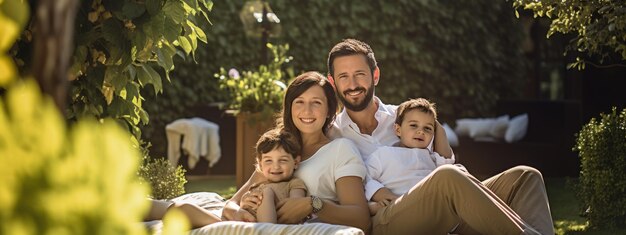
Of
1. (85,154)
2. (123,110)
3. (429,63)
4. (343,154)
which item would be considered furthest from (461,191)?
(429,63)

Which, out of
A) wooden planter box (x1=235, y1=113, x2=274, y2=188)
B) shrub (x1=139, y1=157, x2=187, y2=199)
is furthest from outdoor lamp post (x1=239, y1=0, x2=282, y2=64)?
shrub (x1=139, y1=157, x2=187, y2=199)

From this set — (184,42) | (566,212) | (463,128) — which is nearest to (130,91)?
(184,42)

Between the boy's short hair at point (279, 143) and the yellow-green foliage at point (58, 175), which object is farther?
the boy's short hair at point (279, 143)

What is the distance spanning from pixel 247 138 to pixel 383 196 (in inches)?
181

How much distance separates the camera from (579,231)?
6316 millimetres

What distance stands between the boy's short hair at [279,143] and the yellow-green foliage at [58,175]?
2742mm

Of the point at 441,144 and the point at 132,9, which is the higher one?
the point at 132,9

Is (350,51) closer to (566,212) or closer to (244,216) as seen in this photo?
(244,216)

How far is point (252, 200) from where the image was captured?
3.62 metres

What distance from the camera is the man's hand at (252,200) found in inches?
142

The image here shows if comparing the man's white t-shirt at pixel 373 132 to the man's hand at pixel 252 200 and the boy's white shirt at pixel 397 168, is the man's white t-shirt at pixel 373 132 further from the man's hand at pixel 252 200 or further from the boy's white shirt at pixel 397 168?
the man's hand at pixel 252 200

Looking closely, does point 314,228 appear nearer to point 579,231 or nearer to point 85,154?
point 85,154

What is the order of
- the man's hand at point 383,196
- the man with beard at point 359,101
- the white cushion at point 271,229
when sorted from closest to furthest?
1. the white cushion at point 271,229
2. the man's hand at point 383,196
3. the man with beard at point 359,101

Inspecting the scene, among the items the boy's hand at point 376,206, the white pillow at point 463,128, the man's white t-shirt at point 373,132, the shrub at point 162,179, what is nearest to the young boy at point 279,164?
the boy's hand at point 376,206
